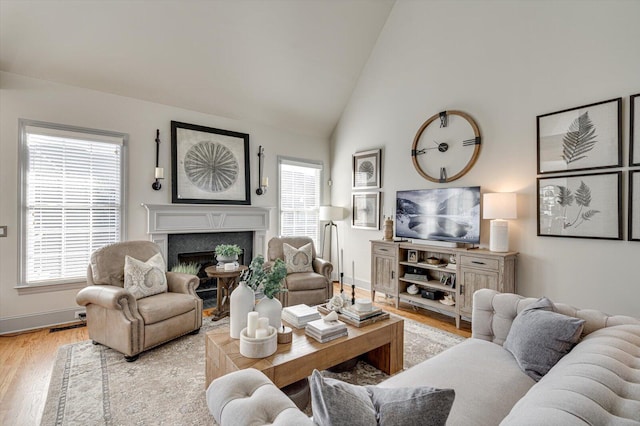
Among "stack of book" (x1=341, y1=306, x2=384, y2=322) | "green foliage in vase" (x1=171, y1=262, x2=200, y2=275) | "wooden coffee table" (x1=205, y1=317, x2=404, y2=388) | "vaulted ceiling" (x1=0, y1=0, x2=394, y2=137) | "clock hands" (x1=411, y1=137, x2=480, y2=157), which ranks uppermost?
"vaulted ceiling" (x1=0, y1=0, x2=394, y2=137)

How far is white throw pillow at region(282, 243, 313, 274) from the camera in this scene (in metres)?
4.14

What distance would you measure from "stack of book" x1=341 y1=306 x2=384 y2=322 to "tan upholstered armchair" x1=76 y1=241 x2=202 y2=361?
→ 5.38 ft

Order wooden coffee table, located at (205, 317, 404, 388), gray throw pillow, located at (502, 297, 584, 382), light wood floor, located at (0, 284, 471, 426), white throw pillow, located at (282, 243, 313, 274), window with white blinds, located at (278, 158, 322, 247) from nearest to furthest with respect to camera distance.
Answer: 1. gray throw pillow, located at (502, 297, 584, 382)
2. wooden coffee table, located at (205, 317, 404, 388)
3. light wood floor, located at (0, 284, 471, 426)
4. white throw pillow, located at (282, 243, 313, 274)
5. window with white blinds, located at (278, 158, 322, 247)

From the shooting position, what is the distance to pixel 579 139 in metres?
2.98

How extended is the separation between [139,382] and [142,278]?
101 centimetres

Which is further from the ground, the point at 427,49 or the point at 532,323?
the point at 427,49

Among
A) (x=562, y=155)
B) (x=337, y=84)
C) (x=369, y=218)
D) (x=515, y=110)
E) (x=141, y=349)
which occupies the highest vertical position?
(x=337, y=84)

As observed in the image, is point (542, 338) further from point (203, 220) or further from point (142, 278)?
point (203, 220)

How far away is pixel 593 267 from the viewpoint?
2.92 m

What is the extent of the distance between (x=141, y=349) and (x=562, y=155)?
14.5 feet

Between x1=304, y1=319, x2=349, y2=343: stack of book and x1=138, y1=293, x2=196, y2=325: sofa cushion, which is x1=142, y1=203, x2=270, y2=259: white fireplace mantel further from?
x1=304, y1=319, x2=349, y2=343: stack of book

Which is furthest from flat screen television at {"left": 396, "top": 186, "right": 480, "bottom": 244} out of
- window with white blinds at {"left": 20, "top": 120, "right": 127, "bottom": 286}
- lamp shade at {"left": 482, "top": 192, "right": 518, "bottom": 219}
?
window with white blinds at {"left": 20, "top": 120, "right": 127, "bottom": 286}

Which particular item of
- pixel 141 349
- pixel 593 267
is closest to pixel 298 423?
pixel 141 349

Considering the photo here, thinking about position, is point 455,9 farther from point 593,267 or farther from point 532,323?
point 532,323
